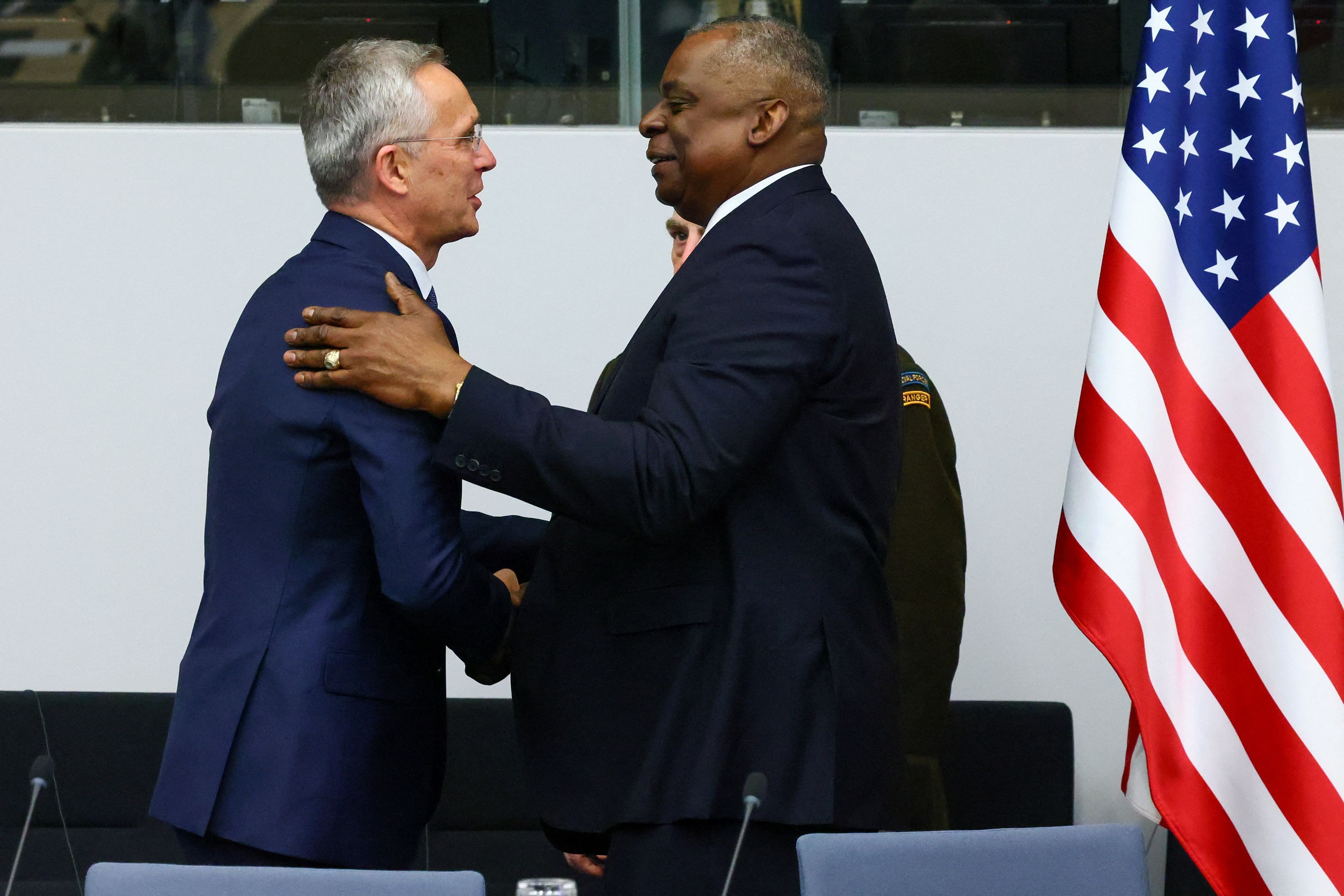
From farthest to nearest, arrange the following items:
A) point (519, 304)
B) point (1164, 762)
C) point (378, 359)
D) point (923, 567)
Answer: point (519, 304) → point (923, 567) → point (1164, 762) → point (378, 359)

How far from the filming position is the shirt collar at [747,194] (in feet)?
6.18

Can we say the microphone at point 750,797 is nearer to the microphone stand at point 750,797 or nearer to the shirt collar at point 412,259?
the microphone stand at point 750,797

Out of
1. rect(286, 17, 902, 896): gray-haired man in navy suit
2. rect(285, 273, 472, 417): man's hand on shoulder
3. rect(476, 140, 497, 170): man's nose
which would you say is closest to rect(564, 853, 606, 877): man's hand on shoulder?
rect(286, 17, 902, 896): gray-haired man in navy suit

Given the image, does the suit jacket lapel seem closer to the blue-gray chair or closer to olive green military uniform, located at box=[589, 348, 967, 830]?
the blue-gray chair

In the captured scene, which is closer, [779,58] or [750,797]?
[750,797]

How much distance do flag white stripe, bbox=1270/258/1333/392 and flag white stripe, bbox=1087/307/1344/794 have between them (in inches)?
8.4

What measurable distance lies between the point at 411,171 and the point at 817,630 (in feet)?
2.62

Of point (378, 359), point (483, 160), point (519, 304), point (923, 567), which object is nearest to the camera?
point (378, 359)

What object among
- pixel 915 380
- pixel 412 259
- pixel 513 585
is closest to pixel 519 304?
pixel 915 380

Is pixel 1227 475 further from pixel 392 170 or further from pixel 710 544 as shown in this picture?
pixel 392 170

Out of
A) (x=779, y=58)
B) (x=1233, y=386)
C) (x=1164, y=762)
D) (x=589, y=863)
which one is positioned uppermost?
(x=779, y=58)

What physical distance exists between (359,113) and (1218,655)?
1441 mm

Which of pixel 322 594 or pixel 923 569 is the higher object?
pixel 322 594

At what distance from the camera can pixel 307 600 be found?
172 centimetres
